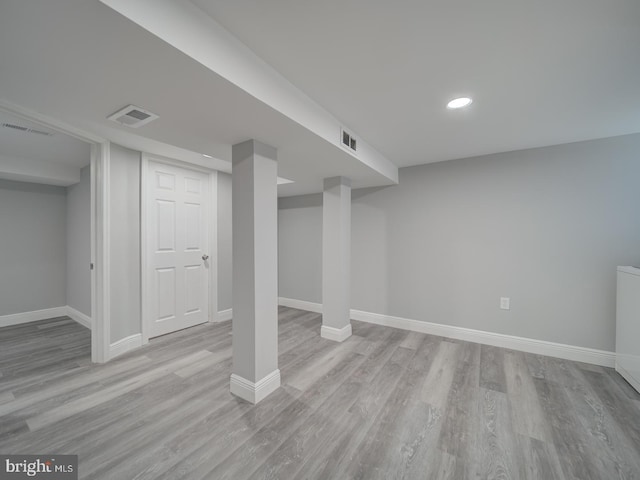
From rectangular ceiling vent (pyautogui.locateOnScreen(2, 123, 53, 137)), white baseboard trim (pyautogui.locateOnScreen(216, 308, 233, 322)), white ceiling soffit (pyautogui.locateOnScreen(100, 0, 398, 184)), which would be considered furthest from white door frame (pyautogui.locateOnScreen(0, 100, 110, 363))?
white ceiling soffit (pyautogui.locateOnScreen(100, 0, 398, 184))

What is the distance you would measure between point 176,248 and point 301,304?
223cm

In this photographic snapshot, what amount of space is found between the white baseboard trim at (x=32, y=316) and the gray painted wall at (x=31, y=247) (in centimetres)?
6

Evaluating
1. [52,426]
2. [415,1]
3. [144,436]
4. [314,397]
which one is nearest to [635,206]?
[415,1]

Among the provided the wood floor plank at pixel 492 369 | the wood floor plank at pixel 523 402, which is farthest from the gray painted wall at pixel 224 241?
the wood floor plank at pixel 523 402

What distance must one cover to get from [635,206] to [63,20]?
425 cm

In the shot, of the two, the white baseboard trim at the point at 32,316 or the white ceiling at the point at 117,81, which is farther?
the white baseboard trim at the point at 32,316

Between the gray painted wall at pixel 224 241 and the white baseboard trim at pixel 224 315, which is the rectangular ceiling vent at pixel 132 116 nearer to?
the gray painted wall at pixel 224 241

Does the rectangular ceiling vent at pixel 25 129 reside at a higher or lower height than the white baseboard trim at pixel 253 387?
higher

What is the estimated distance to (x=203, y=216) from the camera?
142 inches

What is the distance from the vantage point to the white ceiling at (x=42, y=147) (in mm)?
2572

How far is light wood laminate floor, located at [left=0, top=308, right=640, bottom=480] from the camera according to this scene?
1.40m

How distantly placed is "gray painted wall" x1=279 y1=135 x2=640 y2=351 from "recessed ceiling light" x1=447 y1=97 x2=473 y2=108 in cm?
142

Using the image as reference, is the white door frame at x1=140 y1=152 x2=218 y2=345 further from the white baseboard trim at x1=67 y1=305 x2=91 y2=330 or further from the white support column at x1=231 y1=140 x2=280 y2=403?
the white support column at x1=231 y1=140 x2=280 y2=403

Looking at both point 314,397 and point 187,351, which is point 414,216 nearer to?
point 314,397
